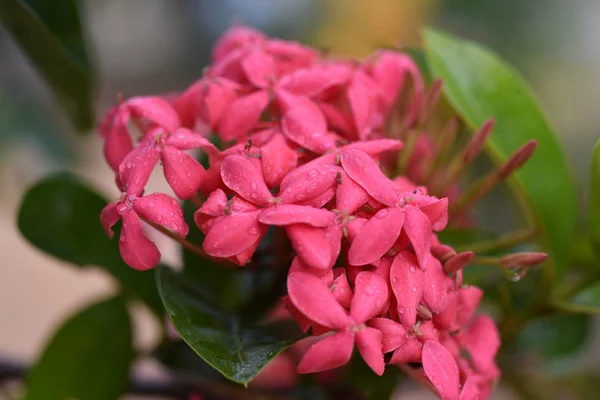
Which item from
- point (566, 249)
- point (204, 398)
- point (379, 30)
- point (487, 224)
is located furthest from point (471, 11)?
point (204, 398)

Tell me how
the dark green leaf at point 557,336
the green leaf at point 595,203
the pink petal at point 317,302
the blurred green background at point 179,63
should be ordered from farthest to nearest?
the blurred green background at point 179,63 < the dark green leaf at point 557,336 < the green leaf at point 595,203 < the pink petal at point 317,302

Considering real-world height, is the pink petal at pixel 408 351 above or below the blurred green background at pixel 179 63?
above

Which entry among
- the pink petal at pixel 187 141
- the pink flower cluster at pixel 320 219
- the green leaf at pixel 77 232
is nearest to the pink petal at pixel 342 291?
the pink flower cluster at pixel 320 219

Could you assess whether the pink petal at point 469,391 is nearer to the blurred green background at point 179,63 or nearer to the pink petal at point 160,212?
the pink petal at point 160,212

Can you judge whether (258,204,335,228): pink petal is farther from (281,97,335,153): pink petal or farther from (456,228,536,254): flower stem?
(456,228,536,254): flower stem

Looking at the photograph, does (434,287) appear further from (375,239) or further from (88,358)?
(88,358)

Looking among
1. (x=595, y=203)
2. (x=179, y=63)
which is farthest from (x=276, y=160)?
(x=179, y=63)

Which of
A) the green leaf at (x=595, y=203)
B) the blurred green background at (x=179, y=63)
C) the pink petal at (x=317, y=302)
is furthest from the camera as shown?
the blurred green background at (x=179, y=63)

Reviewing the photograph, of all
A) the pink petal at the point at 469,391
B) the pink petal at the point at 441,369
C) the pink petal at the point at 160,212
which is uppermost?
the pink petal at the point at 160,212

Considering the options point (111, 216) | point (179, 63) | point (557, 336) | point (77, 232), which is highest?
point (111, 216)
